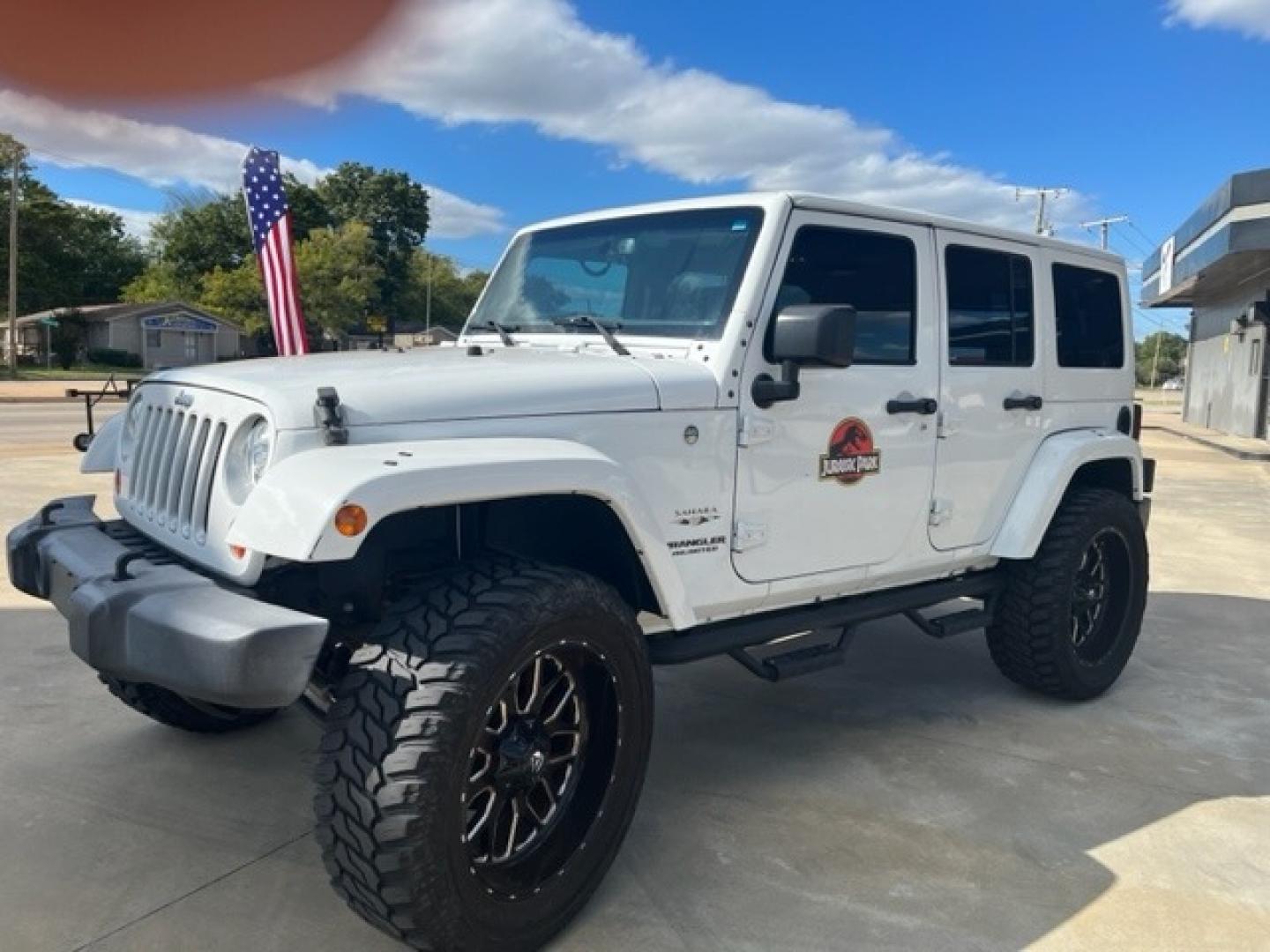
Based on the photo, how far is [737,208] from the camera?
11.3 feet

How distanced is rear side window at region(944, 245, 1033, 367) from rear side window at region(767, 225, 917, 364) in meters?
0.28

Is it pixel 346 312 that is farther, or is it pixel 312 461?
pixel 346 312

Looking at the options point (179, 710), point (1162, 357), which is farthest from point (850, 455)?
point (1162, 357)

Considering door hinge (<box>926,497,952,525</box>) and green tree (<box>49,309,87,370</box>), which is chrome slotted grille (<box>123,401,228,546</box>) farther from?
green tree (<box>49,309,87,370</box>)

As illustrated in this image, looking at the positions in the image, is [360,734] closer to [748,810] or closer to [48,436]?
[748,810]

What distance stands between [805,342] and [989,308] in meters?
1.57

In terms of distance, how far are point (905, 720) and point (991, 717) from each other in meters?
0.40

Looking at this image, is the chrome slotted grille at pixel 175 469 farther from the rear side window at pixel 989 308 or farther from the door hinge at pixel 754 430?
the rear side window at pixel 989 308

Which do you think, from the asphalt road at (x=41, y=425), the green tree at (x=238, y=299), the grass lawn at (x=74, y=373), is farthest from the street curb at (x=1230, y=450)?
the green tree at (x=238, y=299)

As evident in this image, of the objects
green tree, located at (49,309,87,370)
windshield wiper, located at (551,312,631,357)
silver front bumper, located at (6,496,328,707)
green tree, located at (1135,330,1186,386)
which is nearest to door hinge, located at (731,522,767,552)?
windshield wiper, located at (551,312,631,357)

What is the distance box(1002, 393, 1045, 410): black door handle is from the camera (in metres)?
4.29

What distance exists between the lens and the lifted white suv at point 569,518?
2326mm

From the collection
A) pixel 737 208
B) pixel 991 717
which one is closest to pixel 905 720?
pixel 991 717

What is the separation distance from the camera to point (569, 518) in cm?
307
